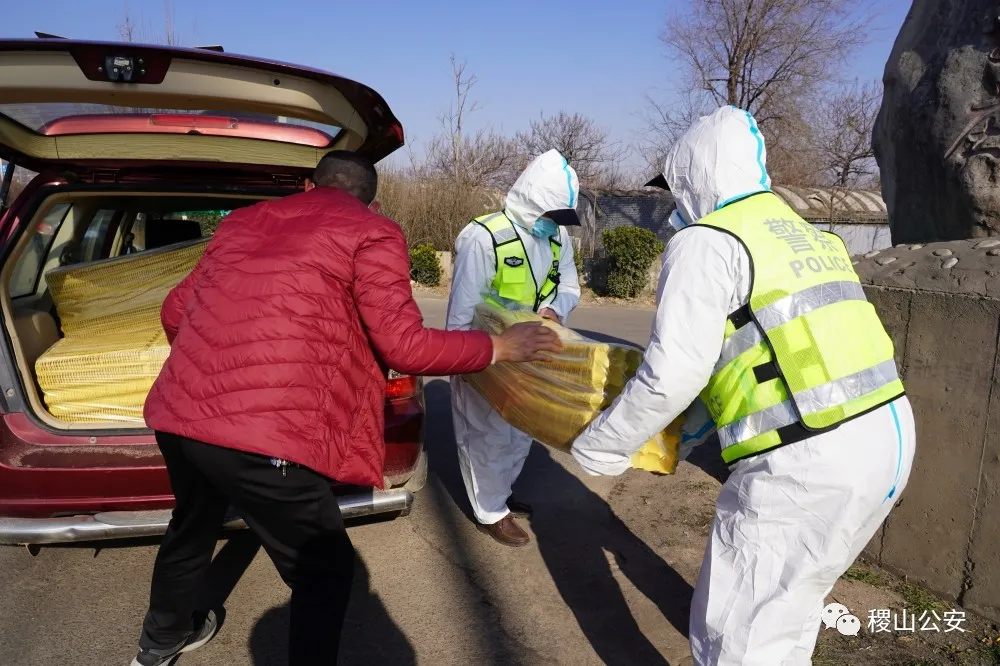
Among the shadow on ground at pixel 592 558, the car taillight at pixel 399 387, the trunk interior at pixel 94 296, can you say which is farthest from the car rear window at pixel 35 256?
the shadow on ground at pixel 592 558

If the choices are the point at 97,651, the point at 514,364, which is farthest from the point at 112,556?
the point at 514,364

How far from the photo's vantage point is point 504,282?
349cm

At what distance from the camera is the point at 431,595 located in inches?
124

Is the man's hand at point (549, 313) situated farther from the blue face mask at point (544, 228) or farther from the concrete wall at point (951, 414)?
the concrete wall at point (951, 414)

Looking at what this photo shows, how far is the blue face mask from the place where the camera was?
3.60 meters

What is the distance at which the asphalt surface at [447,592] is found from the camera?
2.74m

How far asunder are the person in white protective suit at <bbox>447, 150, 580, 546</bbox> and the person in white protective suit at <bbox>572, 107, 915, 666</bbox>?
142 cm

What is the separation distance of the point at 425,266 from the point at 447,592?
11940 mm

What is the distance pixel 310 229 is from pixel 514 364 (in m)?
0.99

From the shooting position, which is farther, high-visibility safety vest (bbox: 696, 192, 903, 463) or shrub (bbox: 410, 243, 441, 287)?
shrub (bbox: 410, 243, 441, 287)

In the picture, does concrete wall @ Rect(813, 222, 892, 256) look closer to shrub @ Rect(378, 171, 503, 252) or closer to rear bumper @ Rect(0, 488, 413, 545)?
shrub @ Rect(378, 171, 503, 252)

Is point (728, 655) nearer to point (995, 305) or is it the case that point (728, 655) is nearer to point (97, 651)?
point (995, 305)

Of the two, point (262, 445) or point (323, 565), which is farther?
point (323, 565)

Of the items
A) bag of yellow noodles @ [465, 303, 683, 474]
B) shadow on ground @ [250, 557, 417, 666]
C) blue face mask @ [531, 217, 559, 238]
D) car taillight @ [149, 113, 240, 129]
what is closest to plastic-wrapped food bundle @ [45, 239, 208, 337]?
car taillight @ [149, 113, 240, 129]
